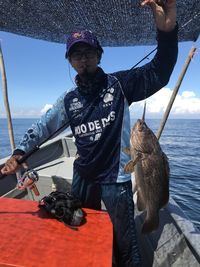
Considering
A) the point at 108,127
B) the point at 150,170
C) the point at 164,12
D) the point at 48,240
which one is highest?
the point at 164,12

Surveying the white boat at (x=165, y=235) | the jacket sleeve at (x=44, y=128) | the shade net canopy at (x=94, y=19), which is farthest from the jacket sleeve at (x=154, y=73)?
the shade net canopy at (x=94, y=19)

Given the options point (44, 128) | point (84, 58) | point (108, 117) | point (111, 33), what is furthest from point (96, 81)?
point (111, 33)

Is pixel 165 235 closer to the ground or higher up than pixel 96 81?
closer to the ground

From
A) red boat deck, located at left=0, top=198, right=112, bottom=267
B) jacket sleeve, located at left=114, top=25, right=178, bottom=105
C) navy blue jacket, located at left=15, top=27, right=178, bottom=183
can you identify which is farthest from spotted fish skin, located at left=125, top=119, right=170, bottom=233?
red boat deck, located at left=0, top=198, right=112, bottom=267

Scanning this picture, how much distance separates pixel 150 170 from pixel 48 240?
1229 mm

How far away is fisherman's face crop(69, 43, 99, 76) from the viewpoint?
3.64 metres

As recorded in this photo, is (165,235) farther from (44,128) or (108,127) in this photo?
(44,128)

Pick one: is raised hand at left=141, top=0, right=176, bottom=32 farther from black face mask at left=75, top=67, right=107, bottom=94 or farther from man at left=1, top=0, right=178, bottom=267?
black face mask at left=75, top=67, right=107, bottom=94

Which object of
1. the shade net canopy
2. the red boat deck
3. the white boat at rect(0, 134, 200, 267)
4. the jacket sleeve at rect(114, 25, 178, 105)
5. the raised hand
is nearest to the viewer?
the red boat deck

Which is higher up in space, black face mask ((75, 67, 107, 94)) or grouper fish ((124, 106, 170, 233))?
black face mask ((75, 67, 107, 94))

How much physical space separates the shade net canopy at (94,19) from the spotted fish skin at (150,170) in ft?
8.29

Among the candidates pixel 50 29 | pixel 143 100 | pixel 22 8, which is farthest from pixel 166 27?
pixel 50 29

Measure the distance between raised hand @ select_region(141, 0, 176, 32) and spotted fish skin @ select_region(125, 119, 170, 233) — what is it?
1001 millimetres

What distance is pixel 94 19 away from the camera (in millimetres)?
6102
